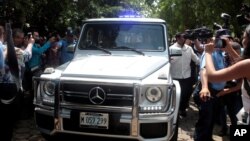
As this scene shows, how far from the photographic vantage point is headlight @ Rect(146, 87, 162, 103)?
182 inches

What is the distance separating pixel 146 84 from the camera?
15.0 ft

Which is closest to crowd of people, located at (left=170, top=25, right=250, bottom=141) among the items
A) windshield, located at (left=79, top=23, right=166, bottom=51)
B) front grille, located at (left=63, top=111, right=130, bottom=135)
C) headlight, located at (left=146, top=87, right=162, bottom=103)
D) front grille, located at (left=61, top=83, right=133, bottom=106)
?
headlight, located at (left=146, top=87, right=162, bottom=103)

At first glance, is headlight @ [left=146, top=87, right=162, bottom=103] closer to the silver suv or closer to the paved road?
the silver suv

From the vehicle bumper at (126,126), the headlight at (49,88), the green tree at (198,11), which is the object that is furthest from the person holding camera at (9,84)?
the green tree at (198,11)

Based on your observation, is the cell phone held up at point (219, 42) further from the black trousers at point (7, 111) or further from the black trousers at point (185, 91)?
the black trousers at point (185, 91)

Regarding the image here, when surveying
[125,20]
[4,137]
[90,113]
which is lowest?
[4,137]

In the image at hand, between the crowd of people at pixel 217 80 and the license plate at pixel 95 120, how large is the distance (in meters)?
1.21

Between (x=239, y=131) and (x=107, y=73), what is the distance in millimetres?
2311

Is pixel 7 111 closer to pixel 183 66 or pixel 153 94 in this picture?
pixel 153 94

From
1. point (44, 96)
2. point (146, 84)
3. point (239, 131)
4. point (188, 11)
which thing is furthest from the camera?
point (188, 11)

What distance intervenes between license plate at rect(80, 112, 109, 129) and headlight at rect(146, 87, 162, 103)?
576mm

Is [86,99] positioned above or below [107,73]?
below

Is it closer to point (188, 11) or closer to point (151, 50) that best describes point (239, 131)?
point (151, 50)

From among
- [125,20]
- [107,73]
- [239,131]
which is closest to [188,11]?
[125,20]
